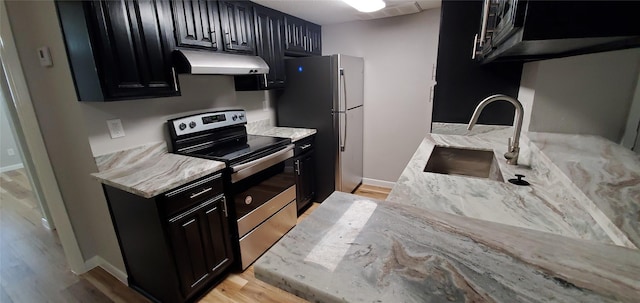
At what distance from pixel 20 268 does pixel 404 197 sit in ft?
9.95

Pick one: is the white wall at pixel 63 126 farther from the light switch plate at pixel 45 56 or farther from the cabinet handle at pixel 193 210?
the cabinet handle at pixel 193 210

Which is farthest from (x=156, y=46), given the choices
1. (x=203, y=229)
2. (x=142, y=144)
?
(x=203, y=229)

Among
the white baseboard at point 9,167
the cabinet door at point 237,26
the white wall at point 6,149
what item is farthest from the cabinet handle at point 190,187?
the white baseboard at point 9,167

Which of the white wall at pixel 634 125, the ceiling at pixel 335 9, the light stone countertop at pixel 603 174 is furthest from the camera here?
the ceiling at pixel 335 9

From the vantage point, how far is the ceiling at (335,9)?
2.44 metres

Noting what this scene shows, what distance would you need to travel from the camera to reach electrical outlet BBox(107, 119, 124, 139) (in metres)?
1.69

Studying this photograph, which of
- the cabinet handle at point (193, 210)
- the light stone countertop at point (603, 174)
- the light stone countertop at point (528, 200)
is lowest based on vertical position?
the cabinet handle at point (193, 210)

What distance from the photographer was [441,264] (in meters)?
0.61

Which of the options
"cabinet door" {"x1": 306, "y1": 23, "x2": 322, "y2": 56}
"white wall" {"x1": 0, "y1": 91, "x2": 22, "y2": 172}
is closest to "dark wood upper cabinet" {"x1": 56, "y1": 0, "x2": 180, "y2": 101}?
"cabinet door" {"x1": 306, "y1": 23, "x2": 322, "y2": 56}

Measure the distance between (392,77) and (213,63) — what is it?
215 centimetres

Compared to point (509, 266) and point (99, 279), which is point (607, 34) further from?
point (99, 279)

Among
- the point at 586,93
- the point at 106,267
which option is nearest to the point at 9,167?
the point at 106,267

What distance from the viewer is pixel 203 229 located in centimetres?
169

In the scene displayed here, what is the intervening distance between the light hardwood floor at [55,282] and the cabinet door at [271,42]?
1785 mm
